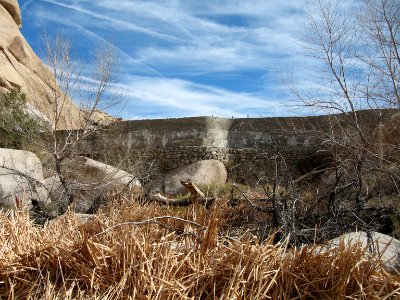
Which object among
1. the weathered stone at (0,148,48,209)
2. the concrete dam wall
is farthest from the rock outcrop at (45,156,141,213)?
the concrete dam wall

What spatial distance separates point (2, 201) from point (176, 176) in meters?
6.97

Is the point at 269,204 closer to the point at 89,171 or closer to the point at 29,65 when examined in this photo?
the point at 89,171

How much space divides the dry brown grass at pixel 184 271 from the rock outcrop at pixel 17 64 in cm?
1999

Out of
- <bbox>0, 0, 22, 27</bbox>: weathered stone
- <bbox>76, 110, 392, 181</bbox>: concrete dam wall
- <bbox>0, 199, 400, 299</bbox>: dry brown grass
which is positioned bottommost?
<bbox>0, 199, 400, 299</bbox>: dry brown grass

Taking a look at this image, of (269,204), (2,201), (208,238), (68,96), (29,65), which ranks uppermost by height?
(29,65)

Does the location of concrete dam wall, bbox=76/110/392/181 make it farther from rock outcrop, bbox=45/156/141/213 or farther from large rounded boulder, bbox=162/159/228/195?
rock outcrop, bbox=45/156/141/213

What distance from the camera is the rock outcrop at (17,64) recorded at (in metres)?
22.3

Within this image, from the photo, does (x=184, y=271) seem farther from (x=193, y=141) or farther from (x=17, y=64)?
(x=17, y=64)

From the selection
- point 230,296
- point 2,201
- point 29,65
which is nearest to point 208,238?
point 230,296

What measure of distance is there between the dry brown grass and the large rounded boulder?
12686 millimetres

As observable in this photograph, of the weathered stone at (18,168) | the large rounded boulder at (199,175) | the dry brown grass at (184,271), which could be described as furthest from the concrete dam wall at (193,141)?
the dry brown grass at (184,271)

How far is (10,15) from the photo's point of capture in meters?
28.1

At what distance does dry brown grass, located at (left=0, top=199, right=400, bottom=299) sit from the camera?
67.9 inches

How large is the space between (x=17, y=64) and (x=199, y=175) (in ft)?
49.7
